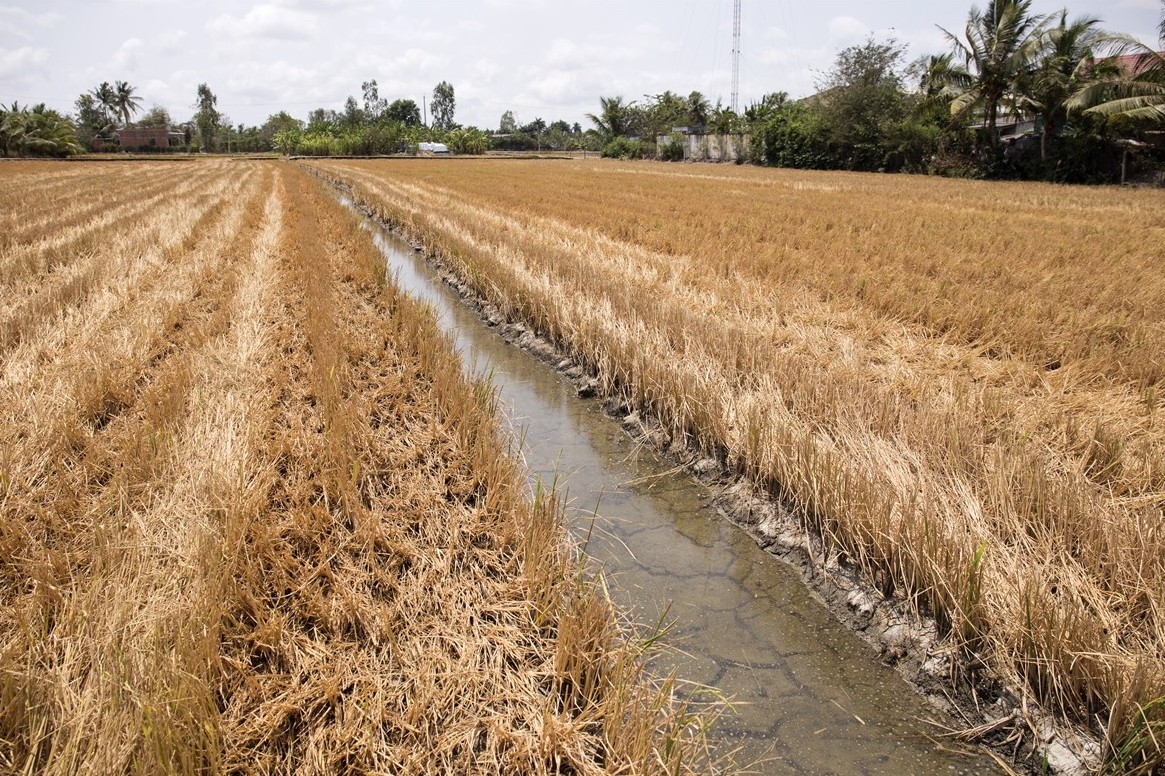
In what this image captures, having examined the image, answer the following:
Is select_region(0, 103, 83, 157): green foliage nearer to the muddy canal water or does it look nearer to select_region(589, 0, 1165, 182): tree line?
select_region(589, 0, 1165, 182): tree line

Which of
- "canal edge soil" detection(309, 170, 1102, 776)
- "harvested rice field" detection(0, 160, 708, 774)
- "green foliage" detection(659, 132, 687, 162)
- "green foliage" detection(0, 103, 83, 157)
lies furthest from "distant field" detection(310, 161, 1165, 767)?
"green foliage" detection(0, 103, 83, 157)

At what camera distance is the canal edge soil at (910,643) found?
6.53ft

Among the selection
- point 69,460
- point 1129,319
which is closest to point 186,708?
point 69,460

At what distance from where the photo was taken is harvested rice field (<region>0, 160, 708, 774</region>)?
1774 mm

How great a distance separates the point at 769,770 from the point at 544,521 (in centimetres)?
123

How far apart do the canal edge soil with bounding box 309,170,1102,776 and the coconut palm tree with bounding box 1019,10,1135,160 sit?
27.2 metres

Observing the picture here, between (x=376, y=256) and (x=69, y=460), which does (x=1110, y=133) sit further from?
(x=69, y=460)

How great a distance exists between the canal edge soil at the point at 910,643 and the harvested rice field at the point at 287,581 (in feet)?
3.17

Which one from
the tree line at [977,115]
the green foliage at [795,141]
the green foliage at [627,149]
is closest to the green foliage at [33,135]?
the tree line at [977,115]

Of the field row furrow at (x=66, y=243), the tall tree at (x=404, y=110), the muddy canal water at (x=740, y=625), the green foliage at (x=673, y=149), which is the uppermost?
the tall tree at (x=404, y=110)

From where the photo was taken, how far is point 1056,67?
24.0 meters

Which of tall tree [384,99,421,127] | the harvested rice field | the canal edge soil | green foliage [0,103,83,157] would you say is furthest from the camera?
tall tree [384,99,421,127]

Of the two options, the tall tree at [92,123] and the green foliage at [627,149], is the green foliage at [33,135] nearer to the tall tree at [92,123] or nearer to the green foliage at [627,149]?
the tall tree at [92,123]

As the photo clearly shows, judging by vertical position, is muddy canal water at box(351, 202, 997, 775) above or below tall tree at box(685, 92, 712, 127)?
below
